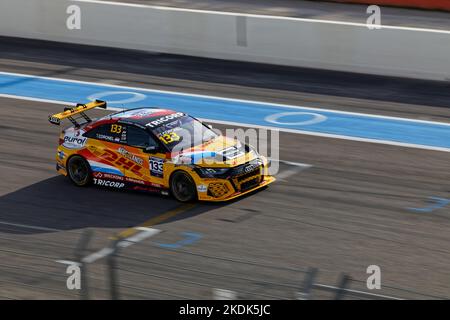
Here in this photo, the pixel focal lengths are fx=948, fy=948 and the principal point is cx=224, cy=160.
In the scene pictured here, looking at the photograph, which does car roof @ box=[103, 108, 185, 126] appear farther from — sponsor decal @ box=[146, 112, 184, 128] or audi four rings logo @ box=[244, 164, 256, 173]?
audi four rings logo @ box=[244, 164, 256, 173]

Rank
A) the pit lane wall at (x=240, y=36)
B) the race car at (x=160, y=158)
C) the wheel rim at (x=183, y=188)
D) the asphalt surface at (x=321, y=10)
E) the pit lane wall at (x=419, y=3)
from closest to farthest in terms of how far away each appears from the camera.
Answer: the race car at (x=160, y=158)
the wheel rim at (x=183, y=188)
the pit lane wall at (x=240, y=36)
the asphalt surface at (x=321, y=10)
the pit lane wall at (x=419, y=3)

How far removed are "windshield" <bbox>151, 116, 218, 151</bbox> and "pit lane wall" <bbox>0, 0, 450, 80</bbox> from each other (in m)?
8.73

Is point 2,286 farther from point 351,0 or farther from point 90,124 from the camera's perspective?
point 351,0

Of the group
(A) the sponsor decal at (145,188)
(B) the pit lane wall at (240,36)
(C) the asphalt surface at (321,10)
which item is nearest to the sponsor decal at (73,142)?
(A) the sponsor decal at (145,188)

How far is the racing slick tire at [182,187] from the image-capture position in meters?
16.0

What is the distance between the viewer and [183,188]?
1614cm

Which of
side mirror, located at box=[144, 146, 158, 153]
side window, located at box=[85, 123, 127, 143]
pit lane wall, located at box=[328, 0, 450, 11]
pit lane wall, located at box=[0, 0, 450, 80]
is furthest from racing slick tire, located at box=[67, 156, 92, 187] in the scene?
pit lane wall, located at box=[328, 0, 450, 11]

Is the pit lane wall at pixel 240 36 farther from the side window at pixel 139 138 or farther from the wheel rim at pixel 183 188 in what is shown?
the wheel rim at pixel 183 188

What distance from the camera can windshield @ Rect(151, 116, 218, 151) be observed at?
53.6 feet

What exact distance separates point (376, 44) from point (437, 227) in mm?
10269

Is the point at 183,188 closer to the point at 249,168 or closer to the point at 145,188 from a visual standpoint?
the point at 145,188

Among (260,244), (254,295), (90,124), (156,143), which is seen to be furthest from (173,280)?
(90,124)

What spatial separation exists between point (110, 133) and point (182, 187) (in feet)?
5.97

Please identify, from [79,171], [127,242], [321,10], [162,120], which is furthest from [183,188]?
[321,10]
